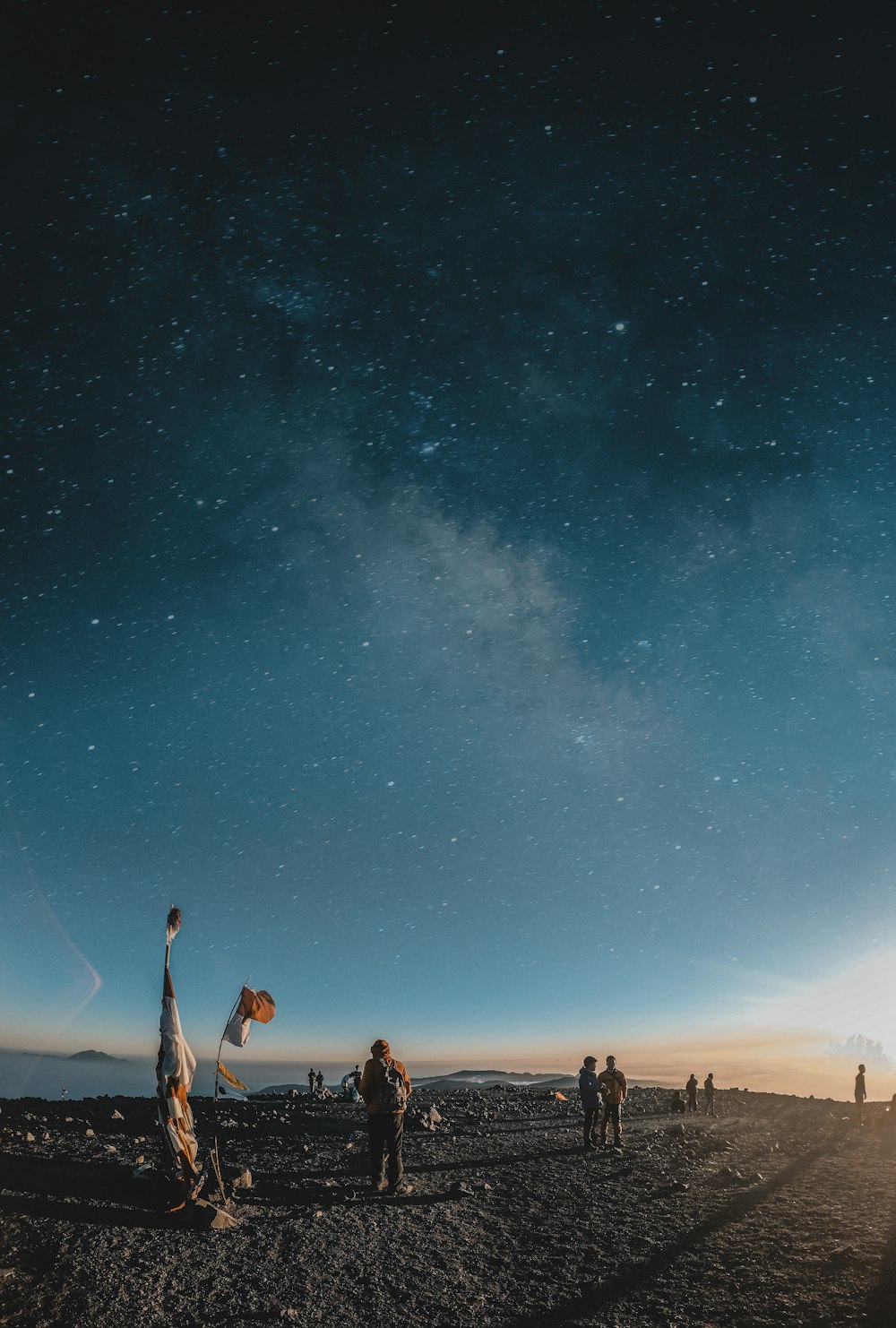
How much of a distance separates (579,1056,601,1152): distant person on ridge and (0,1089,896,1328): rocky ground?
584 mm

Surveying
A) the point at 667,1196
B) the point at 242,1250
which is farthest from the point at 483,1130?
the point at 242,1250

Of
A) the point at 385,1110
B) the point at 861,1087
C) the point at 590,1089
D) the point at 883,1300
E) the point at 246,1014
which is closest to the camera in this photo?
the point at 883,1300

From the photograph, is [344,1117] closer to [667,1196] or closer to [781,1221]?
[667,1196]

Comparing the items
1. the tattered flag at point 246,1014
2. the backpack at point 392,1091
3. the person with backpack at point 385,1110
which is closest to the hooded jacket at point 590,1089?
the person with backpack at point 385,1110

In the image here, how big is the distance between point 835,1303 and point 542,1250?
8.99ft

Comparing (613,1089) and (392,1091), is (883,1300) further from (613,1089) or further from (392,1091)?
(613,1089)

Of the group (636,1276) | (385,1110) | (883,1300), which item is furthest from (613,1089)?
(883,1300)

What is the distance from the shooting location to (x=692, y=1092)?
26.0 meters

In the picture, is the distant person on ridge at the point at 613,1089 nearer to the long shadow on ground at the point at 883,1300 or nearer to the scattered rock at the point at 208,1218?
the long shadow on ground at the point at 883,1300

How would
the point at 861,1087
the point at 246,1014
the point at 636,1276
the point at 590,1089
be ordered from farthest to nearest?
1. the point at 861,1087
2. the point at 590,1089
3. the point at 246,1014
4. the point at 636,1276

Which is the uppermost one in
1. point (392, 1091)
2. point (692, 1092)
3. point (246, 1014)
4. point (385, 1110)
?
point (246, 1014)

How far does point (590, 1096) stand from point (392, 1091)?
22.7 ft

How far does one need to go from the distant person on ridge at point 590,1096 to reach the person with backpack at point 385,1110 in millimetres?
5550

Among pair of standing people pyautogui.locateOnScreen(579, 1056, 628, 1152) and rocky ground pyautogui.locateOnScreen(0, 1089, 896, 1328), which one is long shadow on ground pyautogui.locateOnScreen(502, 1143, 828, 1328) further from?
pair of standing people pyautogui.locateOnScreen(579, 1056, 628, 1152)
